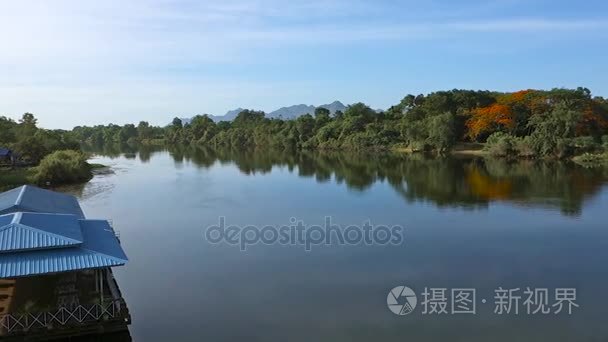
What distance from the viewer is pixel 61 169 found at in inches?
1483

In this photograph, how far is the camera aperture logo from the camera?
1352 cm

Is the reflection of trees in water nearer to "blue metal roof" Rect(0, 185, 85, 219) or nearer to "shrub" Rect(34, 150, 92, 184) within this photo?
"shrub" Rect(34, 150, 92, 184)

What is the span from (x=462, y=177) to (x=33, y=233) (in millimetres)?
34555

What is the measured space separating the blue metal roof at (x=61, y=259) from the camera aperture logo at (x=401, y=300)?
7099 millimetres

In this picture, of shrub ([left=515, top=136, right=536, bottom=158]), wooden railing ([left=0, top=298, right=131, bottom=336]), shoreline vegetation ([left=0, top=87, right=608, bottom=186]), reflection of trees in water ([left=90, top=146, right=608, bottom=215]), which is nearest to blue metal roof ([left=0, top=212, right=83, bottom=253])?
wooden railing ([left=0, top=298, right=131, bottom=336])

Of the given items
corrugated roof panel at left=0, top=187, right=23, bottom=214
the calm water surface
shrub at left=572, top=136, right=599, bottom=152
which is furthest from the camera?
shrub at left=572, top=136, right=599, bottom=152

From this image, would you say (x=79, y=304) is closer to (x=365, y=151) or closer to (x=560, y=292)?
(x=560, y=292)

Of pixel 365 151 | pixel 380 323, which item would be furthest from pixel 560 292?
pixel 365 151

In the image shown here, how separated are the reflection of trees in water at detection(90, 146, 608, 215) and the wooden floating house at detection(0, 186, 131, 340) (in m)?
20.5

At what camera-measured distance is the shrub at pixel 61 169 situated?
3609 cm

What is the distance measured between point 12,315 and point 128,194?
984 inches

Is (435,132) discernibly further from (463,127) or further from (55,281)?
(55,281)

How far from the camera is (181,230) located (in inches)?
909

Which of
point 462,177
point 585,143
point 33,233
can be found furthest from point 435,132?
point 33,233
